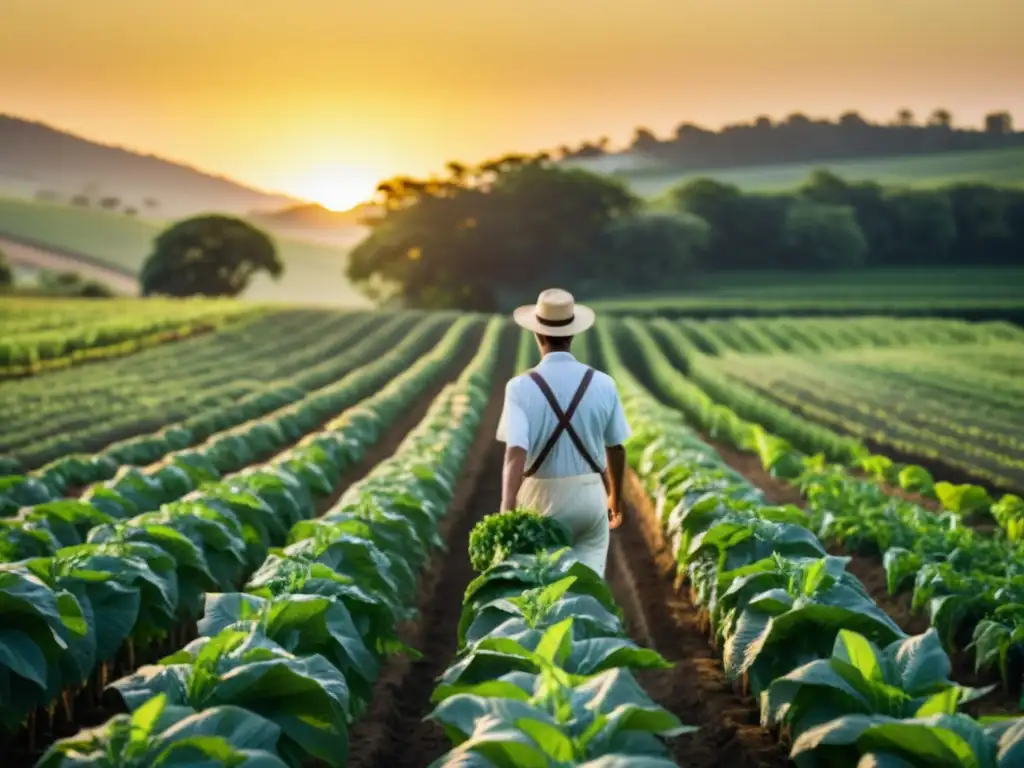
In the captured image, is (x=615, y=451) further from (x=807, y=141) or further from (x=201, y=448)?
(x=807, y=141)

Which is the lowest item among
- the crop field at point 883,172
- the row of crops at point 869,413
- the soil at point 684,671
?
the row of crops at point 869,413

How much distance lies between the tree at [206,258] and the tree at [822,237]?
3036cm

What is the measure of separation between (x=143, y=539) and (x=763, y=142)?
51.7 metres

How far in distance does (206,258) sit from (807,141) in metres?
32.6

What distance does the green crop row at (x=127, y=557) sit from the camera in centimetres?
571

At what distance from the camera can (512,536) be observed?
6.11 metres

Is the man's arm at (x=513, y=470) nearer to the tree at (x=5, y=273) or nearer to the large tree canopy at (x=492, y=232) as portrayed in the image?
the tree at (x=5, y=273)

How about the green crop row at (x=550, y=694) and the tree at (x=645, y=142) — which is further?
the tree at (x=645, y=142)

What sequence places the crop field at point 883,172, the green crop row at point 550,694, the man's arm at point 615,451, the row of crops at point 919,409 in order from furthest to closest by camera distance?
the crop field at point 883,172 → the row of crops at point 919,409 → the man's arm at point 615,451 → the green crop row at point 550,694

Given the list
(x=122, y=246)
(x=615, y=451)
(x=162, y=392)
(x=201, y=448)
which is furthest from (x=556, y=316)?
(x=122, y=246)

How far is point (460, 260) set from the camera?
6344 centimetres

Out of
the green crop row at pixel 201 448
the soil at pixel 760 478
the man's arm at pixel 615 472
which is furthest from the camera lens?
the soil at pixel 760 478

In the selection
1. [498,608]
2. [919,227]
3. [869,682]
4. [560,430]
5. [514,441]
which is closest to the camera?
[869,682]

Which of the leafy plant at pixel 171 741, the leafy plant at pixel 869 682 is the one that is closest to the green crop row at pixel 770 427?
the leafy plant at pixel 869 682
